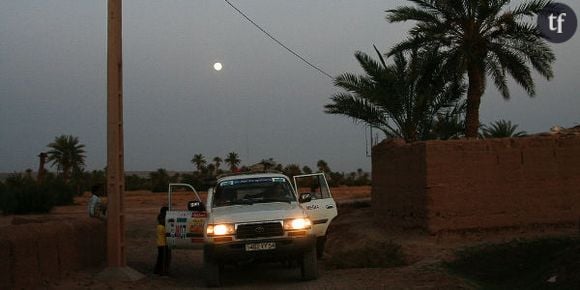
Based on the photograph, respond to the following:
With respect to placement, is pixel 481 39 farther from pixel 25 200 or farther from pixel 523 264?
pixel 25 200

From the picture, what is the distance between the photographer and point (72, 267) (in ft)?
42.4

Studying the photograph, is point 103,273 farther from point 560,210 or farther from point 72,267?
point 560,210

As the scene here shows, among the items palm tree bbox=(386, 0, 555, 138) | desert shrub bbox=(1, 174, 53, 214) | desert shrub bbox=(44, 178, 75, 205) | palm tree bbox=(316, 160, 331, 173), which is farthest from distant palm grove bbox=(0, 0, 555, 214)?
palm tree bbox=(316, 160, 331, 173)

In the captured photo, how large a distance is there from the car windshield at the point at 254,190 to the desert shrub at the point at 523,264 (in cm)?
386

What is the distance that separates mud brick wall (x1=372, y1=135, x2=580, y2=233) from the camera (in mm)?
16938

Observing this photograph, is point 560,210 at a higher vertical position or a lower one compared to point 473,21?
lower

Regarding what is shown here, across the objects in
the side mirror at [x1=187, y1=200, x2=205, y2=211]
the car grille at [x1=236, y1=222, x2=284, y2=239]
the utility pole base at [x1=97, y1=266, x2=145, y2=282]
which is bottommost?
the utility pole base at [x1=97, y1=266, x2=145, y2=282]

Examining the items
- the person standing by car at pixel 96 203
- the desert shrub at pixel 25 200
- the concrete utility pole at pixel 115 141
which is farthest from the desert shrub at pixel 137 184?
the concrete utility pole at pixel 115 141

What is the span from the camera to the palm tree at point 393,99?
2394 centimetres

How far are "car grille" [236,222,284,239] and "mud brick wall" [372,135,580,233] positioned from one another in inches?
255

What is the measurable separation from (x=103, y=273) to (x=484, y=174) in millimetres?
9624

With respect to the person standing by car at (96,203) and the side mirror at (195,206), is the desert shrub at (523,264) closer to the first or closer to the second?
the side mirror at (195,206)

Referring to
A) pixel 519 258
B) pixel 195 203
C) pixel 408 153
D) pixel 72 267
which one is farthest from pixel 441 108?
pixel 72 267

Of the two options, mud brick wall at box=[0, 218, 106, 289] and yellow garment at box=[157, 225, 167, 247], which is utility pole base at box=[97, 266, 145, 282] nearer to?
mud brick wall at box=[0, 218, 106, 289]
